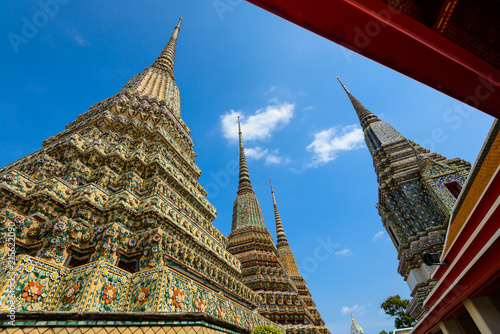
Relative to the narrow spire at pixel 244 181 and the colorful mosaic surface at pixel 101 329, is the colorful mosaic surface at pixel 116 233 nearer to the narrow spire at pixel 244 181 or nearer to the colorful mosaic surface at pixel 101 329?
the colorful mosaic surface at pixel 101 329

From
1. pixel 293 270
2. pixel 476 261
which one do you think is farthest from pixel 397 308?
pixel 476 261

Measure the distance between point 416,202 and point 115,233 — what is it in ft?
41.0

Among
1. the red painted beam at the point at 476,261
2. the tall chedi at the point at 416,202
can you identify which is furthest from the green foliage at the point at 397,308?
the red painted beam at the point at 476,261

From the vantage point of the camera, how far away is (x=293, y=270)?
23.7 m

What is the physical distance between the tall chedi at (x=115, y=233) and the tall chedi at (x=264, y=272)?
3.89 metres

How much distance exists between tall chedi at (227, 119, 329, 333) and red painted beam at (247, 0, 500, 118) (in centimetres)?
1083

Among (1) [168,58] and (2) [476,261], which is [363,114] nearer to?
(1) [168,58]

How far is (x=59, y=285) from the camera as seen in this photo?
3.83 m

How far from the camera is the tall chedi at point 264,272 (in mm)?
12930

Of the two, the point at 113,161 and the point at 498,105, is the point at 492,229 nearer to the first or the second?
the point at 498,105

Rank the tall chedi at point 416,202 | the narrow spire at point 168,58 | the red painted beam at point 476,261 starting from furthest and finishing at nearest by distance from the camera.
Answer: the narrow spire at point 168,58
the tall chedi at point 416,202
the red painted beam at point 476,261

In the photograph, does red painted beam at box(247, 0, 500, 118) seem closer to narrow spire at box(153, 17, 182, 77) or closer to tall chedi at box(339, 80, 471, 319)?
tall chedi at box(339, 80, 471, 319)

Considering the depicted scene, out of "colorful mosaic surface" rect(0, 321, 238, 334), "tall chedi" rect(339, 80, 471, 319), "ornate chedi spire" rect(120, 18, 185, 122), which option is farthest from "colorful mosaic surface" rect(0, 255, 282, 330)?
"tall chedi" rect(339, 80, 471, 319)

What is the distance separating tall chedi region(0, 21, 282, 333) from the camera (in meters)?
3.65
